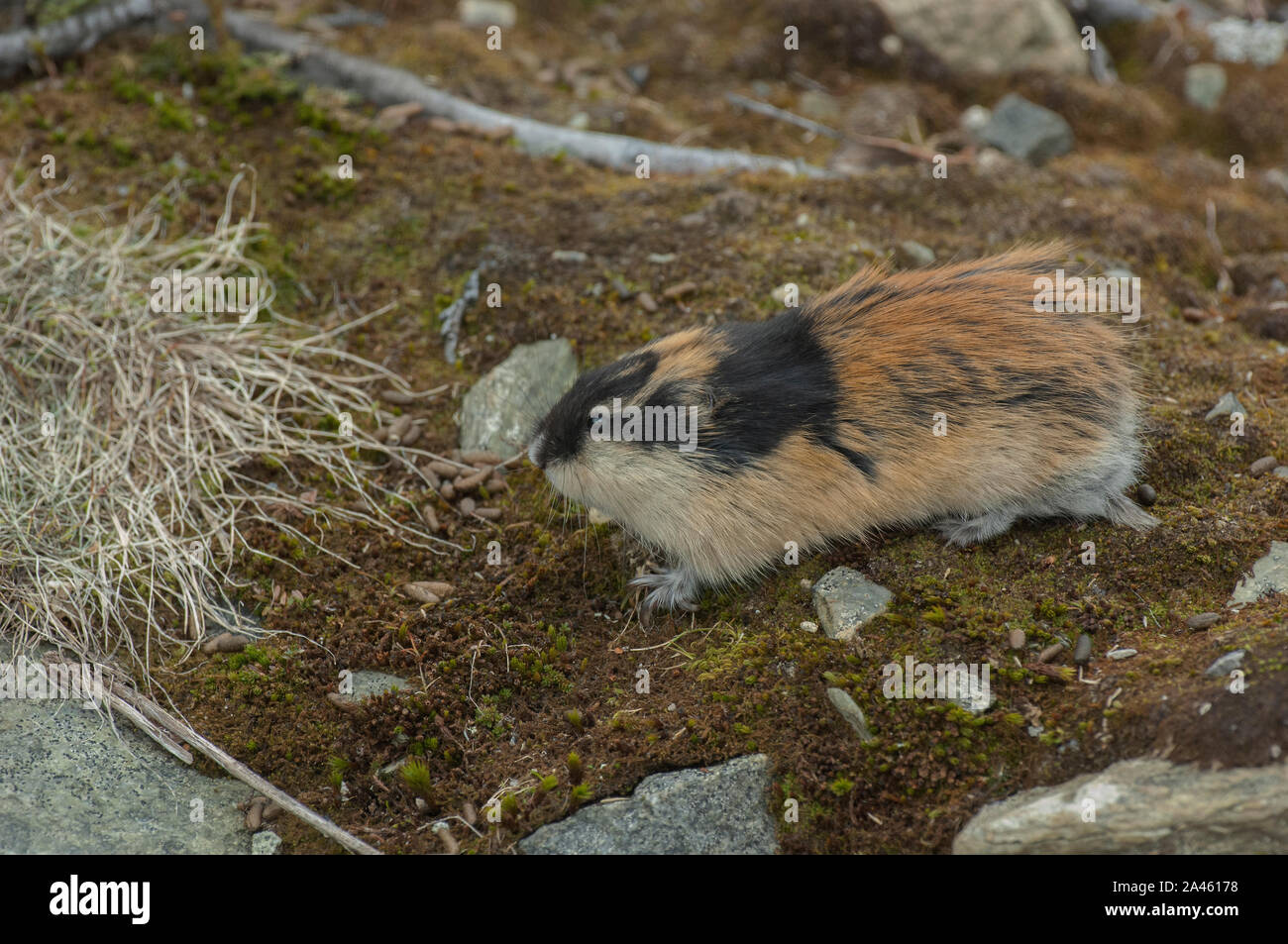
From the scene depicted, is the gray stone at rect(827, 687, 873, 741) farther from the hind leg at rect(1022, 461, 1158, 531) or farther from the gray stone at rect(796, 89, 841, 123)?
the gray stone at rect(796, 89, 841, 123)

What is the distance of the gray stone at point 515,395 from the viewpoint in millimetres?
7977

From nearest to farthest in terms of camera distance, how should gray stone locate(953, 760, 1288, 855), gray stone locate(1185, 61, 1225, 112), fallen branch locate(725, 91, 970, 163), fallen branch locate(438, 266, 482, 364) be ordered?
gray stone locate(953, 760, 1288, 855), fallen branch locate(438, 266, 482, 364), fallen branch locate(725, 91, 970, 163), gray stone locate(1185, 61, 1225, 112)

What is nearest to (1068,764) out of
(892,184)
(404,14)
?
(892,184)

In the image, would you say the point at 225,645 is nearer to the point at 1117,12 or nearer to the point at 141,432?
the point at 141,432

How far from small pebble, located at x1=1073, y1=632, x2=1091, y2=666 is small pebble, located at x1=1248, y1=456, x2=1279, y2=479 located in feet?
6.41

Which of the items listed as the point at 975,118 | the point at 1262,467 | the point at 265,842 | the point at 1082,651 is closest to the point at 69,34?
the point at 265,842

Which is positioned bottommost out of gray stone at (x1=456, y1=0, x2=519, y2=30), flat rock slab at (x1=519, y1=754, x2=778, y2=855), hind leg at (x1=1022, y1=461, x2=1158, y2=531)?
flat rock slab at (x1=519, y1=754, x2=778, y2=855)

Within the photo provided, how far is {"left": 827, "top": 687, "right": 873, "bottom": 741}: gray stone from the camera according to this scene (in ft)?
18.6

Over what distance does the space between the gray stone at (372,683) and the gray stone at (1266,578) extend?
4.95 meters

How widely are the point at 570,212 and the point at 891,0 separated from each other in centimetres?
546

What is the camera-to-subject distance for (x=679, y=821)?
5547mm

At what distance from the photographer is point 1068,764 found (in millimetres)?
5223

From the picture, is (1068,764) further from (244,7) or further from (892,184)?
(244,7)

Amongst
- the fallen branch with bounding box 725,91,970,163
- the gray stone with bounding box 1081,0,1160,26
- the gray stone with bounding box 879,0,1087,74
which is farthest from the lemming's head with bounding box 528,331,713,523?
the gray stone with bounding box 1081,0,1160,26
